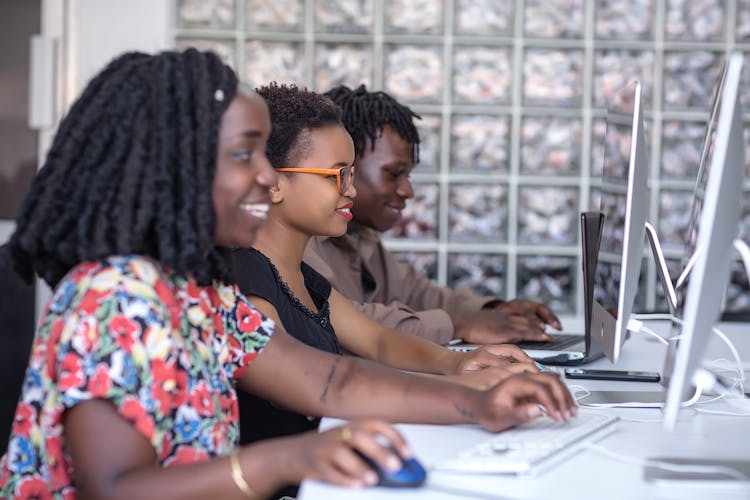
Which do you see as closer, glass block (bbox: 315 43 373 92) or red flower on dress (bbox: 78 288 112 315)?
red flower on dress (bbox: 78 288 112 315)

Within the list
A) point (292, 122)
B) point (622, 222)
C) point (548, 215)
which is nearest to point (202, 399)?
point (622, 222)

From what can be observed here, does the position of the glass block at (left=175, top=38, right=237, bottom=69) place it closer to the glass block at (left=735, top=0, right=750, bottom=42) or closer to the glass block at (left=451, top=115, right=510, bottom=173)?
the glass block at (left=451, top=115, right=510, bottom=173)

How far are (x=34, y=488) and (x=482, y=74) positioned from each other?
2.74 m

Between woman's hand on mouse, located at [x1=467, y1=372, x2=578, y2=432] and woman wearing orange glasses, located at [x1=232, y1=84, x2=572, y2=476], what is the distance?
0.96 ft

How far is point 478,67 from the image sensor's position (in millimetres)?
3537

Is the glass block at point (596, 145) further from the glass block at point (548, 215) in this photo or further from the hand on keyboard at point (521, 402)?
the hand on keyboard at point (521, 402)

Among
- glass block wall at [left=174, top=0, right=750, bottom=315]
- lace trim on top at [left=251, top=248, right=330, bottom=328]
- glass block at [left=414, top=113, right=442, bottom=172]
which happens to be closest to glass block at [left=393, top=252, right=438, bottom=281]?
glass block wall at [left=174, top=0, right=750, bottom=315]

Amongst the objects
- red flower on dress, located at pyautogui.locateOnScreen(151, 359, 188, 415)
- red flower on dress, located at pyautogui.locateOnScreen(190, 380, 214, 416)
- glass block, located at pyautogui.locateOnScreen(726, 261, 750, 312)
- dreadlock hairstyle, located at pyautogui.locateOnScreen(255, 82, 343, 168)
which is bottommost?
glass block, located at pyautogui.locateOnScreen(726, 261, 750, 312)

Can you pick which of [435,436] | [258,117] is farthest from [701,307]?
[258,117]

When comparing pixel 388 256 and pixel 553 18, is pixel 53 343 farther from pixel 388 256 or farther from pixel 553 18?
pixel 553 18

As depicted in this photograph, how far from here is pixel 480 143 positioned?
355cm

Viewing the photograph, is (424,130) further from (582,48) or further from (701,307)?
(701,307)

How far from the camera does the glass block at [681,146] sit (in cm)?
350

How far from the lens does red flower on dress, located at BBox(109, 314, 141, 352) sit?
3.20 ft
